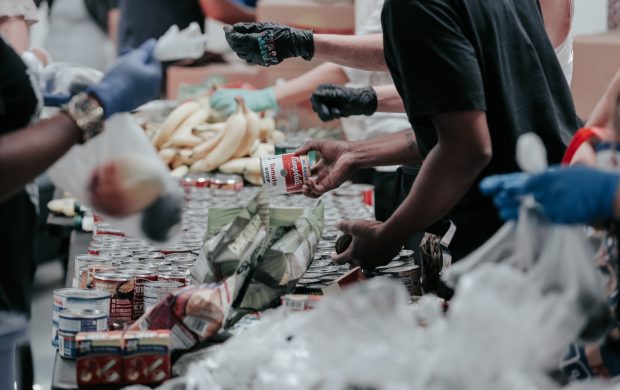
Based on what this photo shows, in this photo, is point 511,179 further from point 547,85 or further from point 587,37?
point 587,37

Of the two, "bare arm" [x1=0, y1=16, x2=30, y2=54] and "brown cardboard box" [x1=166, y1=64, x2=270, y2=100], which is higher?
"bare arm" [x1=0, y1=16, x2=30, y2=54]

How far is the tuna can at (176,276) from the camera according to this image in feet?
7.62

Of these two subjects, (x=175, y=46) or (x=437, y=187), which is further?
(x=437, y=187)

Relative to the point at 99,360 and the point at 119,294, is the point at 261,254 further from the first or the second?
the point at 99,360

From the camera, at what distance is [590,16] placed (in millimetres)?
4414

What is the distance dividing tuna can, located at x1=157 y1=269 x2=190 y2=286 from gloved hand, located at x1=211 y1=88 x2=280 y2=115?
2.24m

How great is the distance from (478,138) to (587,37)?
2.41m

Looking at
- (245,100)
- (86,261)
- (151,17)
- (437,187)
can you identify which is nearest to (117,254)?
→ (86,261)

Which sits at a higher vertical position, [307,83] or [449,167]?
[449,167]

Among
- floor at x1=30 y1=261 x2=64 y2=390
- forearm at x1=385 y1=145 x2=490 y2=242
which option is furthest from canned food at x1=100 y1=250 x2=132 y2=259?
floor at x1=30 y1=261 x2=64 y2=390

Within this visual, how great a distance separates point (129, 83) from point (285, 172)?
0.98 m

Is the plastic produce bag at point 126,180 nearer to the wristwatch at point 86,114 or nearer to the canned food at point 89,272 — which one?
the wristwatch at point 86,114

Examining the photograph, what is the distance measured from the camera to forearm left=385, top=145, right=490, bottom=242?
2.22 meters

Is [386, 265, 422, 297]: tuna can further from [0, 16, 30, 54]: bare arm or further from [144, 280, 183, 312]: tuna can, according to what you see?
[0, 16, 30, 54]: bare arm
